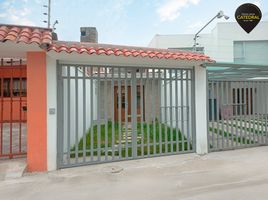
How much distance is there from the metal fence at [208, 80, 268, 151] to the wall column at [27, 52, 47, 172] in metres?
4.74

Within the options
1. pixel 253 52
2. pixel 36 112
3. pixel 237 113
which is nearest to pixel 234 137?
pixel 237 113

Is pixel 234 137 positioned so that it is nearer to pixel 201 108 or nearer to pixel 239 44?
pixel 201 108

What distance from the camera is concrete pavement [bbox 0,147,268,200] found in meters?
4.44

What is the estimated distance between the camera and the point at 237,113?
7992mm

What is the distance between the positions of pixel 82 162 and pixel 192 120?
332cm

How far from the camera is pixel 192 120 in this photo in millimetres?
7254

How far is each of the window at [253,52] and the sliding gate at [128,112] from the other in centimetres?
1405

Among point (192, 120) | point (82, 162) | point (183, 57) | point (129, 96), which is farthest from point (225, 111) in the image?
point (82, 162)

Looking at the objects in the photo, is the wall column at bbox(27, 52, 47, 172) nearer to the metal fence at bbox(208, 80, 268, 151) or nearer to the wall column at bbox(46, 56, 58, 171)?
the wall column at bbox(46, 56, 58, 171)

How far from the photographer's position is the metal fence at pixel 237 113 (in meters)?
7.64

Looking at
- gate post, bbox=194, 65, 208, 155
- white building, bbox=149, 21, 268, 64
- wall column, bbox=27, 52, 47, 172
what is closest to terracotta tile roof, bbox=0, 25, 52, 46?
wall column, bbox=27, 52, 47, 172

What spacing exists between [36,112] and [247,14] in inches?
213

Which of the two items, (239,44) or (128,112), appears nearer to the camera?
(128,112)

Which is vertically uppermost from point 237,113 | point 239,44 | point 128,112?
point 239,44
